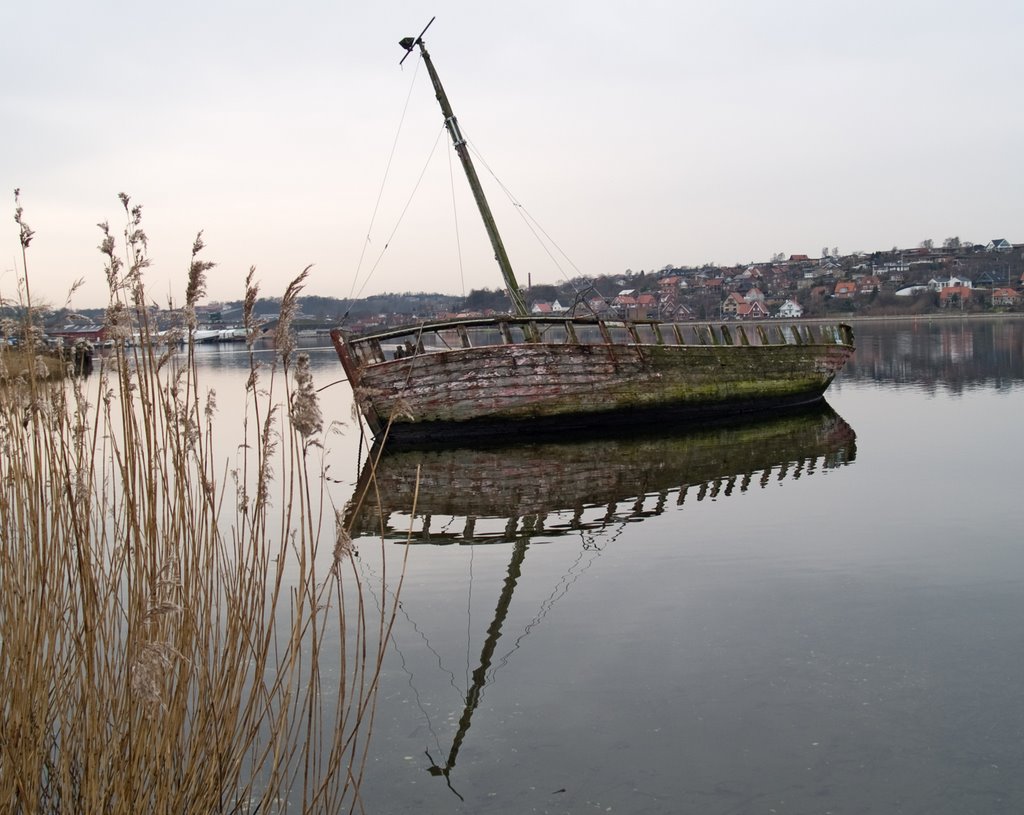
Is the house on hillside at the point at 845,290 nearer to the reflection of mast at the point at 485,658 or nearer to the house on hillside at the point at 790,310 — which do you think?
the house on hillside at the point at 790,310

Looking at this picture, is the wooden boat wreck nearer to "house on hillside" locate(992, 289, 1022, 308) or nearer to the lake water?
the lake water

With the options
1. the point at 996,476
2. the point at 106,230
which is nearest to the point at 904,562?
the point at 996,476

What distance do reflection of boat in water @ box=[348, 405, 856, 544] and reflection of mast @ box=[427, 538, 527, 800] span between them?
0.95 meters

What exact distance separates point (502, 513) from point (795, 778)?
623 cm

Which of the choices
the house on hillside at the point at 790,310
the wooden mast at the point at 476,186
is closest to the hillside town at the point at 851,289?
the house on hillside at the point at 790,310

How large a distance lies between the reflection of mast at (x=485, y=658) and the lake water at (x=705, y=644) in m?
0.02

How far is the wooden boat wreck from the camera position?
1518 centimetres

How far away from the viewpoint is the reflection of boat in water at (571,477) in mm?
9766

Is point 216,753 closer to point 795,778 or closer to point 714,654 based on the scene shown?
point 795,778

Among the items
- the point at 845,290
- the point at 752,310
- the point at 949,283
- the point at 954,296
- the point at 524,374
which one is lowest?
the point at 524,374

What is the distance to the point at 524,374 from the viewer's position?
15.6m

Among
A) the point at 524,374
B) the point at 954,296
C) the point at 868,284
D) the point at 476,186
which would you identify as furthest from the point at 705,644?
the point at 868,284

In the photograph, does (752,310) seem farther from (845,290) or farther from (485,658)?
(485,658)

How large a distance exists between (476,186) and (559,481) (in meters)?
7.53
